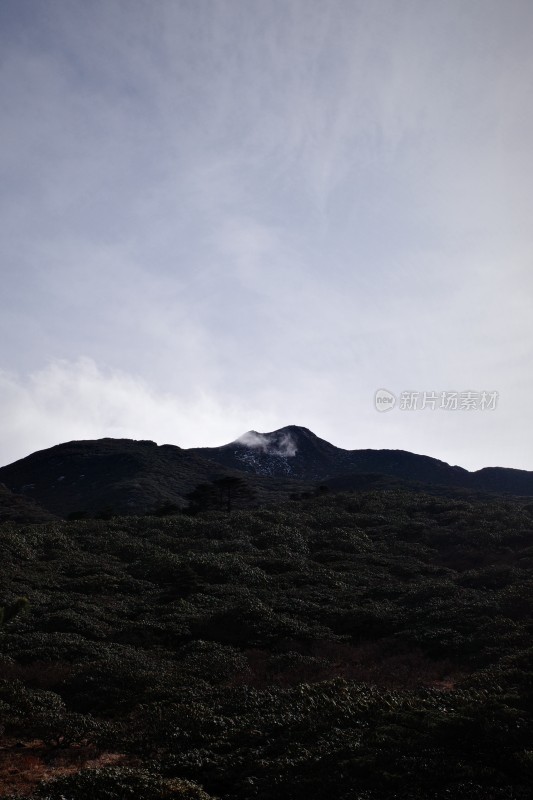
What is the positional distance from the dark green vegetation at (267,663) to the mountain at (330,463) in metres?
73.2

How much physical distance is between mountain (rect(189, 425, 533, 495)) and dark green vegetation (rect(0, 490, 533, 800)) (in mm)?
73207

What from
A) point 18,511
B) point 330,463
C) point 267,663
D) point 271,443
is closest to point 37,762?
point 267,663

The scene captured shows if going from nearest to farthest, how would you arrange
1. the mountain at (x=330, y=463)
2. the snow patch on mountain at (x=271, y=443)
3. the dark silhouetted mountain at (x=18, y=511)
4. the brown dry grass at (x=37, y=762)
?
the brown dry grass at (x=37, y=762)
the dark silhouetted mountain at (x=18, y=511)
the mountain at (x=330, y=463)
the snow patch on mountain at (x=271, y=443)

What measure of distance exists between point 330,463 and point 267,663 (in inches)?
5592

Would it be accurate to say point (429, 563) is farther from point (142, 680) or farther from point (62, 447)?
point (62, 447)

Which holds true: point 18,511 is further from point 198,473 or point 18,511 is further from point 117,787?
point 117,787

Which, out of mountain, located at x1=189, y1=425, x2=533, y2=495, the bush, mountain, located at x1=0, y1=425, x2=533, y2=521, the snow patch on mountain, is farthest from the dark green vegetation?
the snow patch on mountain

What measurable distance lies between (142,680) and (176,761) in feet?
25.2

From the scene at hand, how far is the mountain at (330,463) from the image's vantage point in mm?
134375

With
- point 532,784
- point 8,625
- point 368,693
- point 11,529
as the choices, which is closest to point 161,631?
point 8,625

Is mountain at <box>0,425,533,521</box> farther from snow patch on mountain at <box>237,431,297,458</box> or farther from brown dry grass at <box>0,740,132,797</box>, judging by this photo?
brown dry grass at <box>0,740,132,797</box>

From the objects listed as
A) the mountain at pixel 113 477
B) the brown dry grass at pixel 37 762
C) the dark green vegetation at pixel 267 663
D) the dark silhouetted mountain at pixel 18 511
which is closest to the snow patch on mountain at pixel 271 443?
the mountain at pixel 113 477

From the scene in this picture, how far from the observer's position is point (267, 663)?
83.6ft

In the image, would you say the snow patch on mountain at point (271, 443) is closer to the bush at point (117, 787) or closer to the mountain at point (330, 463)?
the mountain at point (330, 463)
